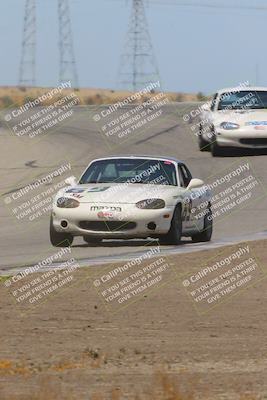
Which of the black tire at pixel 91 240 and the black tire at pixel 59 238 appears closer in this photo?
the black tire at pixel 59 238

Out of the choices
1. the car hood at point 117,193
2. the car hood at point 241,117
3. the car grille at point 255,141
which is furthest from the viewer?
the car grille at point 255,141

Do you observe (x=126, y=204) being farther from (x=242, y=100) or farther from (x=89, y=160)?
(x=89, y=160)

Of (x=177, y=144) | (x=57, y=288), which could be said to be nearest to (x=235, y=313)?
(x=57, y=288)

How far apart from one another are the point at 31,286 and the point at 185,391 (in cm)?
588

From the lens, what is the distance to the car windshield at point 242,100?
104 ft

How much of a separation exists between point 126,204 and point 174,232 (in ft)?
2.73

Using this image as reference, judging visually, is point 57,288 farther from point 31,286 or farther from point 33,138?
point 33,138

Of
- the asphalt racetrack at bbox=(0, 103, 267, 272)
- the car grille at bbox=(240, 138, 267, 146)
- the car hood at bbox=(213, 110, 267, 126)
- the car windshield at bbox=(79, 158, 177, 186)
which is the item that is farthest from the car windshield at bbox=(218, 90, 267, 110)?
the car windshield at bbox=(79, 158, 177, 186)

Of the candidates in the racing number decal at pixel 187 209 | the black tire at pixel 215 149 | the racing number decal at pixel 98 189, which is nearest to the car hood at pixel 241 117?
the black tire at pixel 215 149

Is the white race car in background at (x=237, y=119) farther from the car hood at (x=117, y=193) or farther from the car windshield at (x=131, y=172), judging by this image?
the car hood at (x=117, y=193)

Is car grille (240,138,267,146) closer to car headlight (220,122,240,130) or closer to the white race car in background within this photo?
the white race car in background

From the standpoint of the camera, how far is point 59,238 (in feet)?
58.9

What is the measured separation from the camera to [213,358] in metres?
8.91

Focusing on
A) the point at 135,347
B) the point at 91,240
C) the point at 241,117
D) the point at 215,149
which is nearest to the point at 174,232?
the point at 91,240
